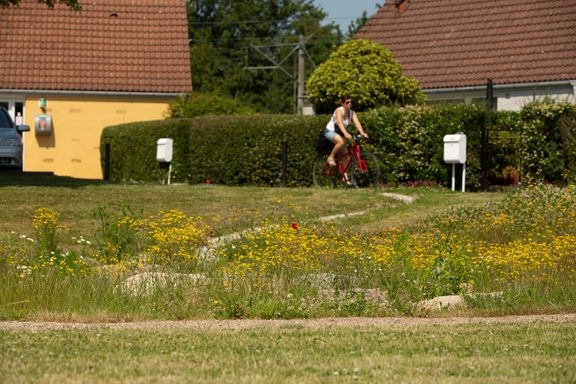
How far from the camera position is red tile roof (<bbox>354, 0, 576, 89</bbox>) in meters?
39.0

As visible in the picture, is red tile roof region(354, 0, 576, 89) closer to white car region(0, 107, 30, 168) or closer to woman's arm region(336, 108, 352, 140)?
woman's arm region(336, 108, 352, 140)

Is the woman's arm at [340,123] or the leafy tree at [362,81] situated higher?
the leafy tree at [362,81]

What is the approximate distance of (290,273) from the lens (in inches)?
541

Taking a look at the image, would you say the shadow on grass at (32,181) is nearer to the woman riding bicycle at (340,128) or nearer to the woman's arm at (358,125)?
the woman riding bicycle at (340,128)

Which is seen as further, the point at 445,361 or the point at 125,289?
the point at 125,289

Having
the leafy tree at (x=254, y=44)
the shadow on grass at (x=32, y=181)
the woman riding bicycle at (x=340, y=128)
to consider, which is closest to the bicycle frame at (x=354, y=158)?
the woman riding bicycle at (x=340, y=128)

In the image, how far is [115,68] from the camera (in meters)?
45.5

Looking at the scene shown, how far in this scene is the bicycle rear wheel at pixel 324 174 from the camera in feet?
89.9

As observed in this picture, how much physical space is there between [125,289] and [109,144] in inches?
1015

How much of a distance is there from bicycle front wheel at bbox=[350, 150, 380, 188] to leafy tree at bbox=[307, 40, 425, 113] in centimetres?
609

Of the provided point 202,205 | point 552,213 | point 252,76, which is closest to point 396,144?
point 202,205

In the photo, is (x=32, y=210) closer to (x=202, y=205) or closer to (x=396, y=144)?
(x=202, y=205)

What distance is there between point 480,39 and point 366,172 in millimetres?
15955

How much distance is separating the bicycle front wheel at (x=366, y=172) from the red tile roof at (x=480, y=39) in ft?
39.3
